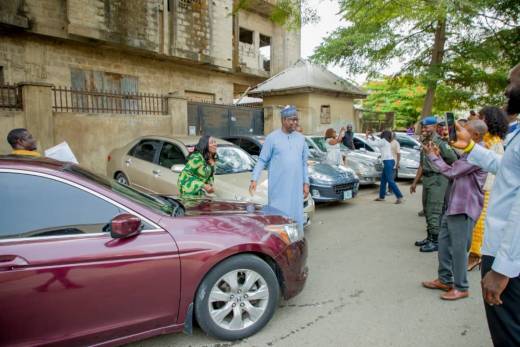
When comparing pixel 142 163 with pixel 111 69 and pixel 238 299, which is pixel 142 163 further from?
pixel 111 69

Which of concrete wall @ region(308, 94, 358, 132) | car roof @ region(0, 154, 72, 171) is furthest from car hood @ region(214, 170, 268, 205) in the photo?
concrete wall @ region(308, 94, 358, 132)

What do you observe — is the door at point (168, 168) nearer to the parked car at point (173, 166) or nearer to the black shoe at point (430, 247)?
the parked car at point (173, 166)

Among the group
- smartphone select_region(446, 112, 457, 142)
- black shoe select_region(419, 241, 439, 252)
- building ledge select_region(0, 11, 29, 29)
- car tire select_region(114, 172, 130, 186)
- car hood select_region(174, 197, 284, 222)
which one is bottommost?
black shoe select_region(419, 241, 439, 252)

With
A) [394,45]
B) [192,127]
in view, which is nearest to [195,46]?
[192,127]

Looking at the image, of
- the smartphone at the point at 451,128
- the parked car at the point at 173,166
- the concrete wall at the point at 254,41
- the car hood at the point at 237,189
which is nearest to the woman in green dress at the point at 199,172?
the car hood at the point at 237,189

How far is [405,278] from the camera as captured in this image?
13.1 feet

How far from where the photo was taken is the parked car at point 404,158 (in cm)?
1040

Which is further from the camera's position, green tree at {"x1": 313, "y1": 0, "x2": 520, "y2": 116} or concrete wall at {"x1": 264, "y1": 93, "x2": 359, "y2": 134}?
concrete wall at {"x1": 264, "y1": 93, "x2": 359, "y2": 134}

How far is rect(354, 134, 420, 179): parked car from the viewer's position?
409 inches

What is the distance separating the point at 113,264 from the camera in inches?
89.5

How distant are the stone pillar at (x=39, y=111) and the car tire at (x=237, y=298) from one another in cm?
714

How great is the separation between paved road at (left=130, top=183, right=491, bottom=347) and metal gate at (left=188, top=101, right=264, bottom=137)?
7.23 meters

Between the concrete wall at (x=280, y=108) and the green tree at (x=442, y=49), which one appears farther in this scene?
the concrete wall at (x=280, y=108)

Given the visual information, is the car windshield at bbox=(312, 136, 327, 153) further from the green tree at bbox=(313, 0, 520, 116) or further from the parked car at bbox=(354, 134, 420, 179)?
the green tree at bbox=(313, 0, 520, 116)
